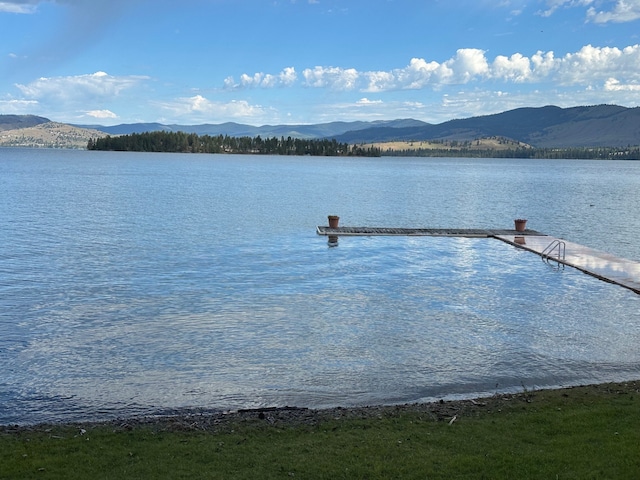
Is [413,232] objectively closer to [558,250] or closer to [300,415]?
[558,250]

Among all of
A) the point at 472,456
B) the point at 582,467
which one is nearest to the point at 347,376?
the point at 472,456

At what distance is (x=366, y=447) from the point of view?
9070 mm

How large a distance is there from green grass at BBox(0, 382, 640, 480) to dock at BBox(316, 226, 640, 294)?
15.4 metres

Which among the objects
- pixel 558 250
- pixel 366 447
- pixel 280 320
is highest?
pixel 366 447

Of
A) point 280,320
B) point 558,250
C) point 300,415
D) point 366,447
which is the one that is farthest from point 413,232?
point 366,447

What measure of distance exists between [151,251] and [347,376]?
20466mm

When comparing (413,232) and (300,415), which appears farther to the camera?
(413,232)

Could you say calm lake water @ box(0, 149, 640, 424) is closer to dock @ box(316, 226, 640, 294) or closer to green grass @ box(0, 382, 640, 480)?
dock @ box(316, 226, 640, 294)

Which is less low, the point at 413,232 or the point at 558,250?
the point at 558,250

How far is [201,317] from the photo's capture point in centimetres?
1878

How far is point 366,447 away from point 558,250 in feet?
88.0

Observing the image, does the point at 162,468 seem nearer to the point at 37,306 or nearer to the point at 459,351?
the point at 459,351

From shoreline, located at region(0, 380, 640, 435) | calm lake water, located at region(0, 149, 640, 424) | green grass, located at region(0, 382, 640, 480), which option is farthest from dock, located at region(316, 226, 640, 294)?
green grass, located at region(0, 382, 640, 480)

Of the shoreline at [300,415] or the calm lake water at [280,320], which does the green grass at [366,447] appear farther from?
the calm lake water at [280,320]
